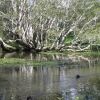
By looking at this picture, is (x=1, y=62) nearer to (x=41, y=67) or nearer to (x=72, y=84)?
(x=41, y=67)

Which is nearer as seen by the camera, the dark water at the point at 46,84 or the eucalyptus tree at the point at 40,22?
the dark water at the point at 46,84

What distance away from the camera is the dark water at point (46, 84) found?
19.2m

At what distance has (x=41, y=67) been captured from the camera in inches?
1305

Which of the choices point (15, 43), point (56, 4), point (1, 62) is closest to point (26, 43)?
point (15, 43)

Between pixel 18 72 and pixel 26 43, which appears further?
pixel 26 43

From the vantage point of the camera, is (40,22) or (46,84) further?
(40,22)

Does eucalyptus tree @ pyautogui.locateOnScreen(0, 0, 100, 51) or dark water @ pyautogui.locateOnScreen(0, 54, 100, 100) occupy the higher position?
eucalyptus tree @ pyautogui.locateOnScreen(0, 0, 100, 51)

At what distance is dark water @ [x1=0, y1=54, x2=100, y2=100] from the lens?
19.2 metres

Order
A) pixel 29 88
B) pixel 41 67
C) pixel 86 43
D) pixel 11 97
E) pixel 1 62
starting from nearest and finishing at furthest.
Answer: pixel 11 97
pixel 29 88
pixel 41 67
pixel 1 62
pixel 86 43

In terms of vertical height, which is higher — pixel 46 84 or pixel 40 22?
pixel 40 22

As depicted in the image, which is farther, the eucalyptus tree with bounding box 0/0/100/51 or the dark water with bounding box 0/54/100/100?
the eucalyptus tree with bounding box 0/0/100/51

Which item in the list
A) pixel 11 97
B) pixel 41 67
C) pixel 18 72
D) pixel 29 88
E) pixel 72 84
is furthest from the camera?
pixel 41 67

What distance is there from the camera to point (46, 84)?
23484mm

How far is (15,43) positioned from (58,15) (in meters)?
7.41
